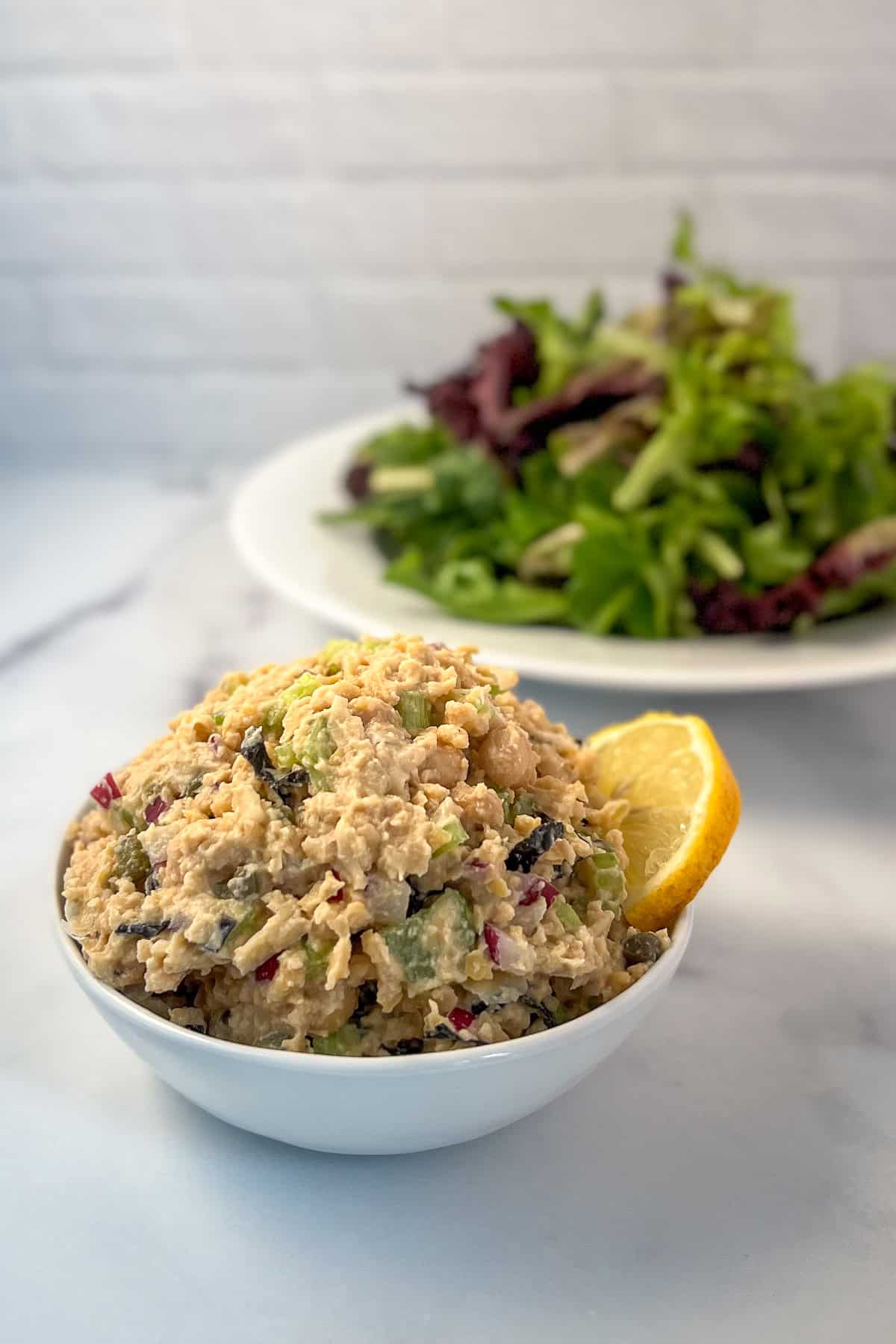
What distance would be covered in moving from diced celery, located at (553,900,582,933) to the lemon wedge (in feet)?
0.21

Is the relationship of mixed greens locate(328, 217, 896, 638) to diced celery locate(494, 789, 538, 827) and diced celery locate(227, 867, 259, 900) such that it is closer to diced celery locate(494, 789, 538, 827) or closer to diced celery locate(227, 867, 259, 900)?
diced celery locate(494, 789, 538, 827)

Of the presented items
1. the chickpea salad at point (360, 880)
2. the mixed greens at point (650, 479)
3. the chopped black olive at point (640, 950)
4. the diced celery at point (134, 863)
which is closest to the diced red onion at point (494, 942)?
the chickpea salad at point (360, 880)

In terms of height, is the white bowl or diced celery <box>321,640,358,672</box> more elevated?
diced celery <box>321,640,358,672</box>

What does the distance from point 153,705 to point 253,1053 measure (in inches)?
33.2

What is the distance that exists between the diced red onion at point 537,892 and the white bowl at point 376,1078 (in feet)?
0.23

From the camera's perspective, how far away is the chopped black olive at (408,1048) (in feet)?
2.49

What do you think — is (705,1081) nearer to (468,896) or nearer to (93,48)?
(468,896)

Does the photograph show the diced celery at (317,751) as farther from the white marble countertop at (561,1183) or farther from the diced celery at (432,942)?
the white marble countertop at (561,1183)

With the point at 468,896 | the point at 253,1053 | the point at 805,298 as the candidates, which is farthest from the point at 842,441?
the point at 253,1053

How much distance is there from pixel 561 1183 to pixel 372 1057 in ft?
0.60

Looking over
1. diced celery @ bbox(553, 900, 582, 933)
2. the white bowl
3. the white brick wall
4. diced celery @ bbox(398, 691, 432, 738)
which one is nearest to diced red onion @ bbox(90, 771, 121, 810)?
the white bowl

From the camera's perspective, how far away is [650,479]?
5.35 feet

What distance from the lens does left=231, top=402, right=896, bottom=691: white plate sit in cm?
132

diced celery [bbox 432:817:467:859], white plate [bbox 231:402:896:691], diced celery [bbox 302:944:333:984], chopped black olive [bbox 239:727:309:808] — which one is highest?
chopped black olive [bbox 239:727:309:808]
